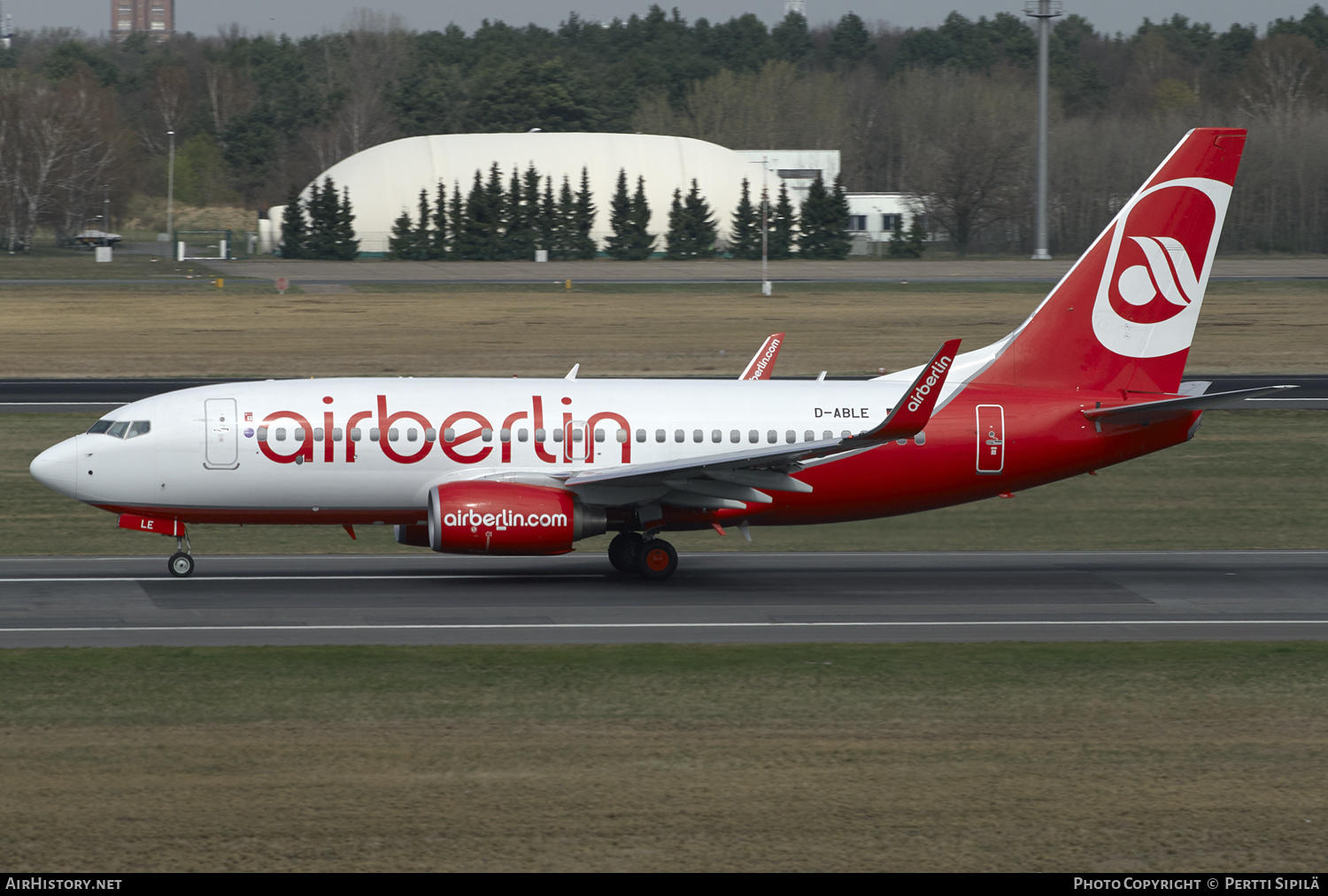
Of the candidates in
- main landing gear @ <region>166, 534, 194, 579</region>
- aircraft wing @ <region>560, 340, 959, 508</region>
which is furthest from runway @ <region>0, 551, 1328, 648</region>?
aircraft wing @ <region>560, 340, 959, 508</region>

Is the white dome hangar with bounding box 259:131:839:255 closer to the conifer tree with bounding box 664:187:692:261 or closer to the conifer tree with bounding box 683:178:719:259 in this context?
the conifer tree with bounding box 664:187:692:261

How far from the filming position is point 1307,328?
7475cm

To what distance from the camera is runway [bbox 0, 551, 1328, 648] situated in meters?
22.5

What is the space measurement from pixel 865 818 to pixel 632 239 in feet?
402

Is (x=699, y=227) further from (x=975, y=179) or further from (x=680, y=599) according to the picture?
(x=680, y=599)

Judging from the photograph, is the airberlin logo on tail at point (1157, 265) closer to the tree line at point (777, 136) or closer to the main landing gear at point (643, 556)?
the main landing gear at point (643, 556)

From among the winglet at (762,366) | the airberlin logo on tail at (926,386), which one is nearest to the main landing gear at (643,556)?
the winglet at (762,366)

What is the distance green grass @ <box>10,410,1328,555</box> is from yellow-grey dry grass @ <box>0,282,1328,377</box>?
78.0 feet

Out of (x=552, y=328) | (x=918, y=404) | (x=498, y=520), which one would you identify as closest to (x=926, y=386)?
(x=918, y=404)

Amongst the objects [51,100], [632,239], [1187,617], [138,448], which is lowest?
[1187,617]

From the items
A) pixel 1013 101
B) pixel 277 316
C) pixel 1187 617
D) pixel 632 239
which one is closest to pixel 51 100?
pixel 632 239

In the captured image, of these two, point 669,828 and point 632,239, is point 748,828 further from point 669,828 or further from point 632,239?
point 632,239

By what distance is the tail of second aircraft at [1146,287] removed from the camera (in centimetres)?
2903

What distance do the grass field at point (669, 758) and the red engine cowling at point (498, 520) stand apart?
4.54 metres
